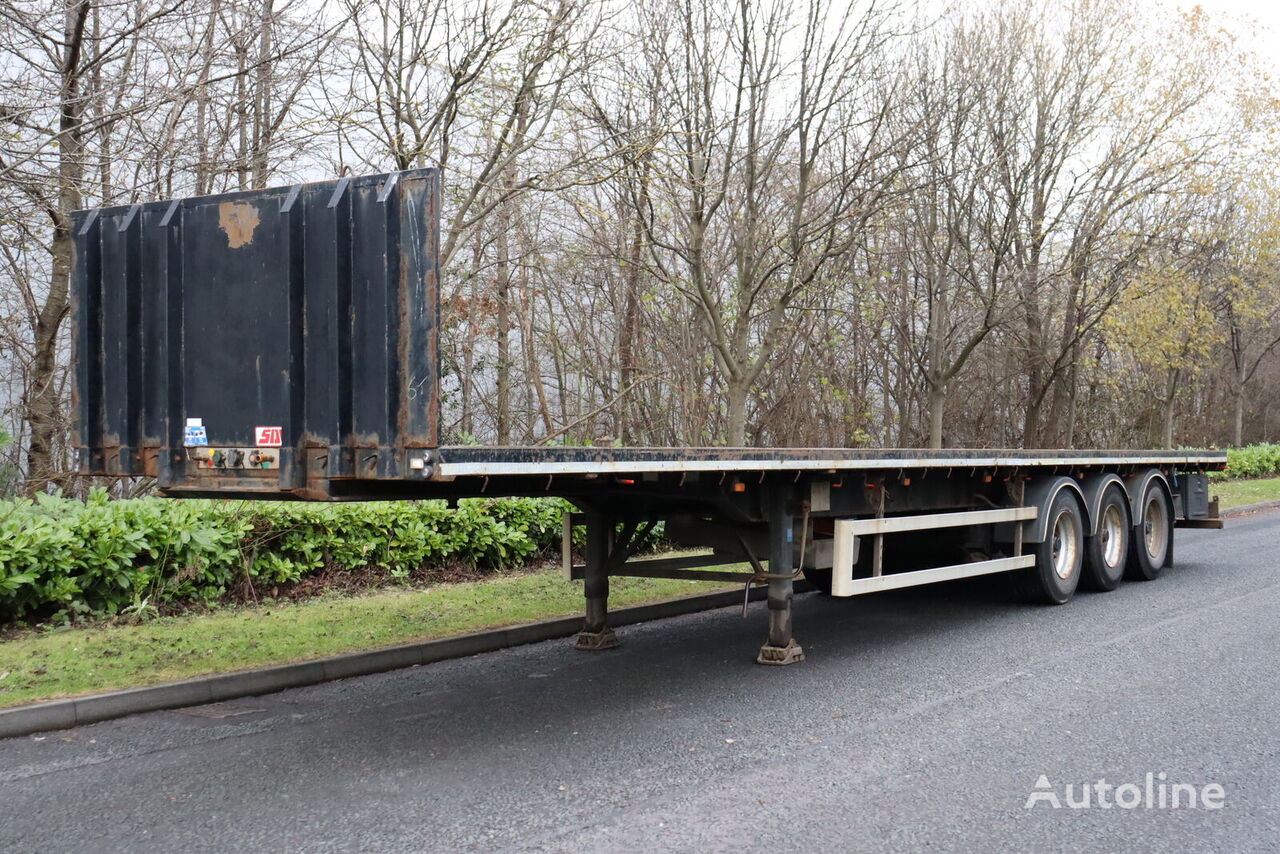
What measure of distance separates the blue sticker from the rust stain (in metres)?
0.94

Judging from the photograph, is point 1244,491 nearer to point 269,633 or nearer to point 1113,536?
point 1113,536

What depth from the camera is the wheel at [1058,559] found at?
32.9ft

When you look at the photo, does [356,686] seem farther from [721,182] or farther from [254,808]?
[721,182]

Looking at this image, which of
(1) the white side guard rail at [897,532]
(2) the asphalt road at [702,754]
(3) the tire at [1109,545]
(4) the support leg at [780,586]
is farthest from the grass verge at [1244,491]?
(4) the support leg at [780,586]

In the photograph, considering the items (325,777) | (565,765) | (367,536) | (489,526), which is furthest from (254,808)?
(489,526)

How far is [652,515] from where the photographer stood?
7.91 meters

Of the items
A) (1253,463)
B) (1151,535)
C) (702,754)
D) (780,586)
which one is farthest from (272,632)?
(1253,463)

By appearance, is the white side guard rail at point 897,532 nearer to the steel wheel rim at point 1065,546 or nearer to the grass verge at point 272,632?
the steel wheel rim at point 1065,546

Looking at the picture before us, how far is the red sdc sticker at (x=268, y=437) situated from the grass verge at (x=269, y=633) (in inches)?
95.6

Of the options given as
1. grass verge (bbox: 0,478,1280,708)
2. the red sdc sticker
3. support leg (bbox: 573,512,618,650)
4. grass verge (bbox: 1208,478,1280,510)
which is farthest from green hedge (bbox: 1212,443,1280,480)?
the red sdc sticker

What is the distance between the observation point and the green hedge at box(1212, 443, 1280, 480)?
30.3m

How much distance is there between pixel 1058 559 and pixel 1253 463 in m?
25.6

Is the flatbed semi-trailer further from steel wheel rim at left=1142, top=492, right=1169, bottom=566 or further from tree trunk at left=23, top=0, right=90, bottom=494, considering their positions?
steel wheel rim at left=1142, top=492, right=1169, bottom=566

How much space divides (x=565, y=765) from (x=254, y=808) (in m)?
1.47
